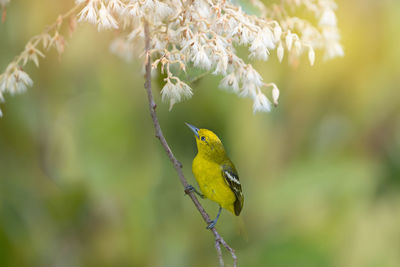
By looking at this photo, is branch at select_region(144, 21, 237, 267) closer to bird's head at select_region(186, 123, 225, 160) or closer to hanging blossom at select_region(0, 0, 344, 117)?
hanging blossom at select_region(0, 0, 344, 117)

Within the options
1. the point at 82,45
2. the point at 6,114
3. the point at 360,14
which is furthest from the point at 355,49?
the point at 6,114

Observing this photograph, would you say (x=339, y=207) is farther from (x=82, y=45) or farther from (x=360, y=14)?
(x=82, y=45)

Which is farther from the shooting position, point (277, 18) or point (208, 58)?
point (277, 18)

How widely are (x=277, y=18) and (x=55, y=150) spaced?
16.7 inches

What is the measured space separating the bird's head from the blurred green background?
7 cm

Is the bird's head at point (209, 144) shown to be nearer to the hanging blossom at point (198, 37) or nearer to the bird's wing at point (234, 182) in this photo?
the bird's wing at point (234, 182)

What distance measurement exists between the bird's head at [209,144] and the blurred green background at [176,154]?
7cm

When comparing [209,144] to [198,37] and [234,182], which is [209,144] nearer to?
[234,182]

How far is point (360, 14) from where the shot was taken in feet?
2.65

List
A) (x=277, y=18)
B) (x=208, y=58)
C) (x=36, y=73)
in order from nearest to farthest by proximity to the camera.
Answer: (x=208, y=58) < (x=277, y=18) < (x=36, y=73)

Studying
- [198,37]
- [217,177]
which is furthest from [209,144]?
[198,37]

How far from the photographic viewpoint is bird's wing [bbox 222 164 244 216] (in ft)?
2.27

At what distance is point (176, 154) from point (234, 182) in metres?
0.10

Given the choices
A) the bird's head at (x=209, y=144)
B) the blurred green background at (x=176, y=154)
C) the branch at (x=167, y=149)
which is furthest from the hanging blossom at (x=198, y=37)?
the blurred green background at (x=176, y=154)
